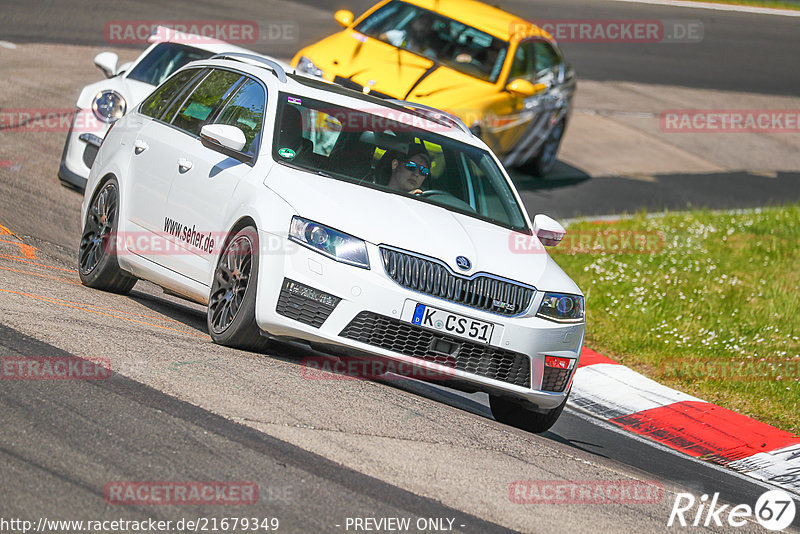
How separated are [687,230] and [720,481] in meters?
7.62

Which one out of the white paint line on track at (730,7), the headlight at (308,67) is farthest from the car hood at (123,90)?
the white paint line on track at (730,7)

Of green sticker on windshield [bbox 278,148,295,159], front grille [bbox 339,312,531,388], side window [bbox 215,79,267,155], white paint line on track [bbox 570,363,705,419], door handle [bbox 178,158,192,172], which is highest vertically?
side window [bbox 215,79,267,155]

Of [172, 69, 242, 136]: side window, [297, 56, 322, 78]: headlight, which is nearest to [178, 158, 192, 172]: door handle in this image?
[172, 69, 242, 136]: side window

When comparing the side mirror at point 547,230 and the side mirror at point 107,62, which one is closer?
the side mirror at point 547,230

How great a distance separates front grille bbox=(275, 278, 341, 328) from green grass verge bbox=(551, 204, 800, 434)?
13.6 feet

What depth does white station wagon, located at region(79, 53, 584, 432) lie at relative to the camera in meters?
6.82

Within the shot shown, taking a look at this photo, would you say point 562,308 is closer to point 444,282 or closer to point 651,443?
point 444,282

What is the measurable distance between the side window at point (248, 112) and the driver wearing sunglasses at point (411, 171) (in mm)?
895

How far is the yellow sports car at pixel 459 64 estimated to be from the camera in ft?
45.6

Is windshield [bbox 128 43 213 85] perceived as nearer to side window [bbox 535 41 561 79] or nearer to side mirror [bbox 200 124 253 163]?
side window [bbox 535 41 561 79]

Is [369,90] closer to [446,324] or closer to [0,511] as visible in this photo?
[446,324]

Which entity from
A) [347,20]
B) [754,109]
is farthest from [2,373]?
[754,109]

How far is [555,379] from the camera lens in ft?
24.0

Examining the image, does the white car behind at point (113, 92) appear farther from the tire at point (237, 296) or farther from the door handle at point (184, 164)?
the tire at point (237, 296)
